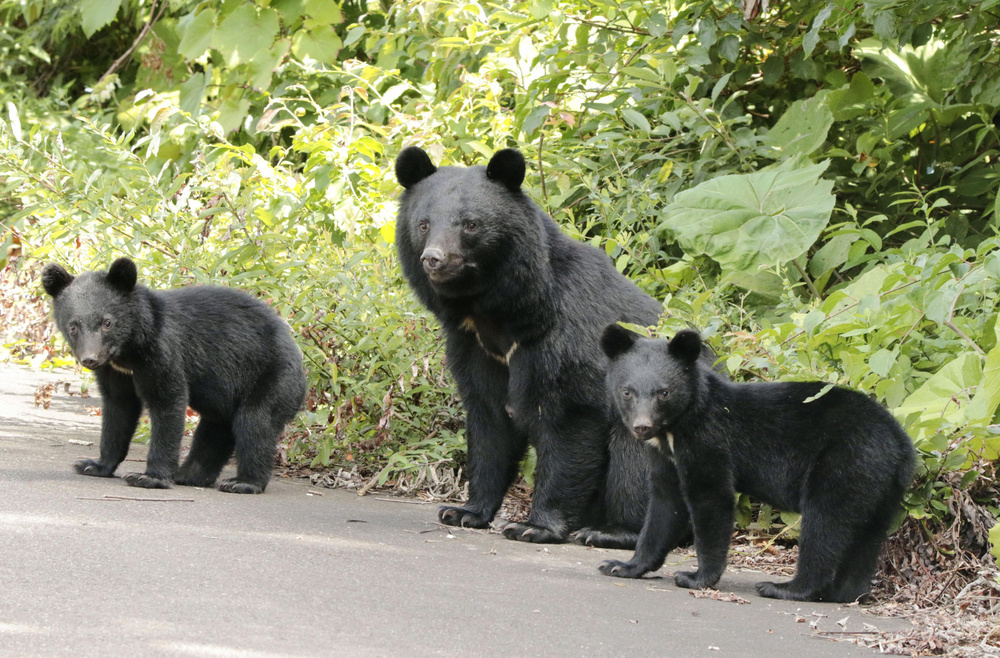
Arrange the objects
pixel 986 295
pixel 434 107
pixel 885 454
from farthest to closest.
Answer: pixel 434 107, pixel 986 295, pixel 885 454

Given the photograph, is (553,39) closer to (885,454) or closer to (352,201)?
(352,201)

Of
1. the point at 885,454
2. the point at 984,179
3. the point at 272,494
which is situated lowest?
the point at 272,494

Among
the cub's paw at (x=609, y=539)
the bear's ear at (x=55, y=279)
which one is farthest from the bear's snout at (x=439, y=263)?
the bear's ear at (x=55, y=279)

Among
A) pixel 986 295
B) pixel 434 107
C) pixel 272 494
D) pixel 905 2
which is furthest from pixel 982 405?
pixel 434 107

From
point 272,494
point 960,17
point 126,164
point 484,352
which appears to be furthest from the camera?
point 126,164

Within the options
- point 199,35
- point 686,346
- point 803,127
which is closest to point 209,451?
point 686,346

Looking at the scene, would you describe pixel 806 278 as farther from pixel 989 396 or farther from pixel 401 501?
pixel 401 501

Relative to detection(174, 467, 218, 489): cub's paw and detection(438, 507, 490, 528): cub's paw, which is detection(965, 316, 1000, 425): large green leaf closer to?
detection(438, 507, 490, 528): cub's paw

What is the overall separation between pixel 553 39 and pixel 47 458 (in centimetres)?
428

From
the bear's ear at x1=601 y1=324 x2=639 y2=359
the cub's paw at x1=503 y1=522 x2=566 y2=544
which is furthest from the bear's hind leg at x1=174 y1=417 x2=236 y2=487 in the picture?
the bear's ear at x1=601 y1=324 x2=639 y2=359

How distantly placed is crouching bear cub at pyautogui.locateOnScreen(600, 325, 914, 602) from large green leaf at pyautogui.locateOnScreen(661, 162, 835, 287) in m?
1.91

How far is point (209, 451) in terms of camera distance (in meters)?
5.91

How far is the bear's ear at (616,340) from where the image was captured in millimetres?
4301

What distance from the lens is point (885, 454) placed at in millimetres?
4023
